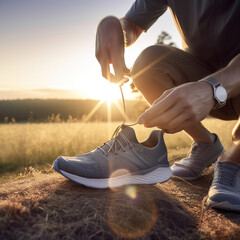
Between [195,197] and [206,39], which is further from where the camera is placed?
[206,39]

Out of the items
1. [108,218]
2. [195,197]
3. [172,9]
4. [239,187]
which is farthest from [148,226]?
[172,9]

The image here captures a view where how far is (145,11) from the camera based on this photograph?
82.4 inches

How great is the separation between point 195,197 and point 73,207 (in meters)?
0.86

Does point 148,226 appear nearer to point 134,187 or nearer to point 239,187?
point 134,187

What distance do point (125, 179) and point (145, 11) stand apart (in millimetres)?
1625

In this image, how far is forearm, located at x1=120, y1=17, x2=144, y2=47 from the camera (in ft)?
6.72

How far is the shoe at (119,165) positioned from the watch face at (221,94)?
0.44 metres

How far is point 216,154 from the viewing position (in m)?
2.03

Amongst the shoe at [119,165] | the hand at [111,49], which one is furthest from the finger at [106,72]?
the shoe at [119,165]

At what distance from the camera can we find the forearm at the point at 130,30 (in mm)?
2049

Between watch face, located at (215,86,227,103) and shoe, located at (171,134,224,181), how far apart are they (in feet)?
3.00

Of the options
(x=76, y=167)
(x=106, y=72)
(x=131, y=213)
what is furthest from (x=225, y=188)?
(x=106, y=72)

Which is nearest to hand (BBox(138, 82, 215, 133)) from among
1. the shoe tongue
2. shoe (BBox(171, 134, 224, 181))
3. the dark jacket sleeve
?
the shoe tongue

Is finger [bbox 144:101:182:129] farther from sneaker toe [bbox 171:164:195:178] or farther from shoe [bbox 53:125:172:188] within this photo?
sneaker toe [bbox 171:164:195:178]
